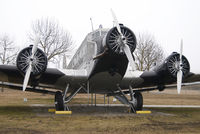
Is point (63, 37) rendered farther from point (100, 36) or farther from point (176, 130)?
point (176, 130)

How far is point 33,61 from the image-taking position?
11094 millimetres

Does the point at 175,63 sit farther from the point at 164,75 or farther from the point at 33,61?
the point at 33,61

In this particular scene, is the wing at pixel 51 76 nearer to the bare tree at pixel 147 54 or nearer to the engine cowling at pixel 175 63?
the engine cowling at pixel 175 63

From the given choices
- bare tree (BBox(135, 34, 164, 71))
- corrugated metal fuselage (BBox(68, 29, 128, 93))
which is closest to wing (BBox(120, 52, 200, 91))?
corrugated metal fuselage (BBox(68, 29, 128, 93))

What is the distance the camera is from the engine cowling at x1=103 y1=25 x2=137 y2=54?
1045 centimetres

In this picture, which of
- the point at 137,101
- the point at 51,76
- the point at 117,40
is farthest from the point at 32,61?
the point at 137,101

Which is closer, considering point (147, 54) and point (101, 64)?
point (101, 64)

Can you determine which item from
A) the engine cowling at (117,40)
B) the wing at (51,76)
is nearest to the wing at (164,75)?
the wing at (51,76)

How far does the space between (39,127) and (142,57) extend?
1606 inches

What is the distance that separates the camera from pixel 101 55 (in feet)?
36.7

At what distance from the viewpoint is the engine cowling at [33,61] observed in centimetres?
→ 1100

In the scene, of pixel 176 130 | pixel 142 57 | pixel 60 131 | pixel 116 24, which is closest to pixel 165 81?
pixel 116 24

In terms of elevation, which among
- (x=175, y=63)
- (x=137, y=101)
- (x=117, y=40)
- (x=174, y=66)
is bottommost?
(x=137, y=101)

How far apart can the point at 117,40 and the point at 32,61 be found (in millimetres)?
4227
